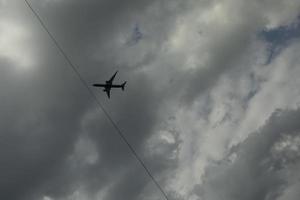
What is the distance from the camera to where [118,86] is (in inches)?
7544

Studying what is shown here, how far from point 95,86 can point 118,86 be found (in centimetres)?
1069

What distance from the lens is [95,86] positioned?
184m
